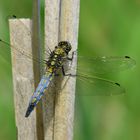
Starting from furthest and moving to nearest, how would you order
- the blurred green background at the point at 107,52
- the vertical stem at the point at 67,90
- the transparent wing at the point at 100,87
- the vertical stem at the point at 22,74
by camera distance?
the blurred green background at the point at 107,52
the transparent wing at the point at 100,87
the vertical stem at the point at 22,74
the vertical stem at the point at 67,90

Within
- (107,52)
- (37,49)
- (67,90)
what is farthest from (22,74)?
(107,52)

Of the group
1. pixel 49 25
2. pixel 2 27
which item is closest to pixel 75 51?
pixel 49 25

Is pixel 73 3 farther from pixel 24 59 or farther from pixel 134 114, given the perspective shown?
pixel 134 114

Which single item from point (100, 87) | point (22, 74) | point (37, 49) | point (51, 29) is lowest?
point (100, 87)

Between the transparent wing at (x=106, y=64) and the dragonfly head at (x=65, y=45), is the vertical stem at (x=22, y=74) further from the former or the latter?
the transparent wing at (x=106, y=64)

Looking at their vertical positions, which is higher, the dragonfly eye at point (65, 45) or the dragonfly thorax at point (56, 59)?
the dragonfly eye at point (65, 45)

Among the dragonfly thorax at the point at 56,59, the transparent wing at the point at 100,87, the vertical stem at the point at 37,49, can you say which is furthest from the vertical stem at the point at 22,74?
the transparent wing at the point at 100,87

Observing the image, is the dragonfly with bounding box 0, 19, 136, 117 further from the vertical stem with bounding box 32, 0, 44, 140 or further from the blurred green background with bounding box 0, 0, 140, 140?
the blurred green background with bounding box 0, 0, 140, 140

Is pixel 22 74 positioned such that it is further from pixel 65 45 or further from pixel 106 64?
pixel 106 64
